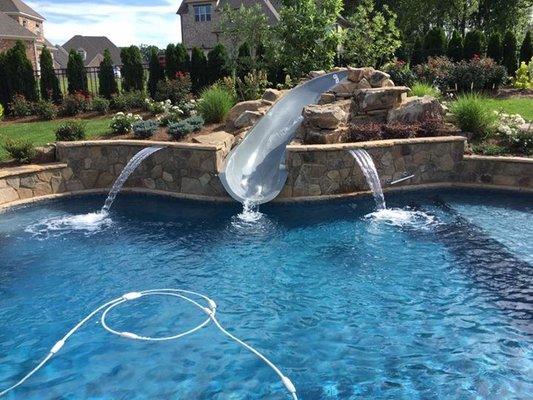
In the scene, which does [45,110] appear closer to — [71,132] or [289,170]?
[71,132]

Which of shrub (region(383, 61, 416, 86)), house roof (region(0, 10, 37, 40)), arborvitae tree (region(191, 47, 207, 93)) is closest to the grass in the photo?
shrub (region(383, 61, 416, 86))

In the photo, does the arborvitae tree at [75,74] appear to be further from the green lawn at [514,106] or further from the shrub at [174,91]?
the green lawn at [514,106]

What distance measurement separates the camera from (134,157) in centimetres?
1077

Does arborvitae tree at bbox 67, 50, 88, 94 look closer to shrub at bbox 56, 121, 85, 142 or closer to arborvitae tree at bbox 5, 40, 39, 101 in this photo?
arborvitae tree at bbox 5, 40, 39, 101

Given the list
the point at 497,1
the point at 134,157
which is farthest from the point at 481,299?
the point at 497,1

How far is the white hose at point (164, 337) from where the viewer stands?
15.1ft

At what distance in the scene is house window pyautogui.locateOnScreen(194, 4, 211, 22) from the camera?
39.1 m

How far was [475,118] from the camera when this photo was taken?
11.2 m

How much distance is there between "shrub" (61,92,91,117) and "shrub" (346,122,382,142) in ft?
31.1

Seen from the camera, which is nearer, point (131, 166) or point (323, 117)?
point (323, 117)

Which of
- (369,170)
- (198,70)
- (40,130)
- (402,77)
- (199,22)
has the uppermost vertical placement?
(199,22)

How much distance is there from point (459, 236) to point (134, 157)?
21.8 feet

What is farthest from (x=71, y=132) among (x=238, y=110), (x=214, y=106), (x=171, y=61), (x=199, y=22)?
(x=199, y=22)

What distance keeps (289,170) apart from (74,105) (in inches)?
369
